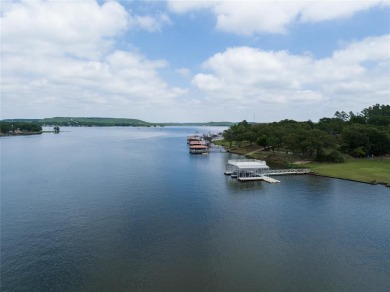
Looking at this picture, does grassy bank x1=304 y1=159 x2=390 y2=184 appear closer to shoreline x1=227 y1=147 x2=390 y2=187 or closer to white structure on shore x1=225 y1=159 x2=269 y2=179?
shoreline x1=227 y1=147 x2=390 y2=187

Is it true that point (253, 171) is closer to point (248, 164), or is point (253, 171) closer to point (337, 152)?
point (248, 164)

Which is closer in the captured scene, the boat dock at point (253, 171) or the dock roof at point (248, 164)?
the boat dock at point (253, 171)

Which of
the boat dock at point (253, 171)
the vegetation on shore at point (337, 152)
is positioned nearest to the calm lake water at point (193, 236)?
the boat dock at point (253, 171)

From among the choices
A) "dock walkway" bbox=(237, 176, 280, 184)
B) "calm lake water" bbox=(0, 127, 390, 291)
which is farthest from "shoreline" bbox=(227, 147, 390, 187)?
"dock walkway" bbox=(237, 176, 280, 184)

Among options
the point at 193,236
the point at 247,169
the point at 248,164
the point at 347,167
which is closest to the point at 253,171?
the point at 247,169

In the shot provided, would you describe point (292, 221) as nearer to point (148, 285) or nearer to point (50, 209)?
point (148, 285)

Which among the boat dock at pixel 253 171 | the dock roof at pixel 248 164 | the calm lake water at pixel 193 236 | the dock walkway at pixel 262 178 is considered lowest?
the calm lake water at pixel 193 236

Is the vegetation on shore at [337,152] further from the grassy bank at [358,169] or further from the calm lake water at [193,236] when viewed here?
the calm lake water at [193,236]
